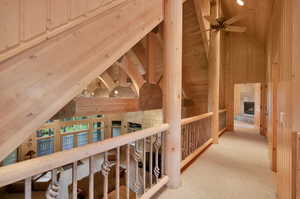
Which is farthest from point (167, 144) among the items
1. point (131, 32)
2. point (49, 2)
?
point (49, 2)

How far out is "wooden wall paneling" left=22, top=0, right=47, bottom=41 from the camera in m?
1.10

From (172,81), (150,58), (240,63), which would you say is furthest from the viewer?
(240,63)

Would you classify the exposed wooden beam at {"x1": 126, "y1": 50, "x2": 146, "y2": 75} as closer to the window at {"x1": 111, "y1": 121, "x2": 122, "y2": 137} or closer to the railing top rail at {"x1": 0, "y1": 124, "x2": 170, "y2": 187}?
the railing top rail at {"x1": 0, "y1": 124, "x2": 170, "y2": 187}

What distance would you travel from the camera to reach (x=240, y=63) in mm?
6312

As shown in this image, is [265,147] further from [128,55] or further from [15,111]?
[15,111]

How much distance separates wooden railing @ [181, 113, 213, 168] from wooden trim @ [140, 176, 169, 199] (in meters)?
0.79

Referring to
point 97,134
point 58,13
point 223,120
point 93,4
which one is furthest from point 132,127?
point 58,13

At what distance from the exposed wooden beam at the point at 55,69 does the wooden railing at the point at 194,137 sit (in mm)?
1638

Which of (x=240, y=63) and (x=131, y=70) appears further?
(x=240, y=63)

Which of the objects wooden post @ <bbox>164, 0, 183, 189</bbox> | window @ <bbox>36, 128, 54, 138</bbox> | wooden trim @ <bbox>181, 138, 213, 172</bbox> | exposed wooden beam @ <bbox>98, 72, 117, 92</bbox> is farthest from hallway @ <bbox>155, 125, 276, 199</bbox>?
window @ <bbox>36, 128, 54, 138</bbox>

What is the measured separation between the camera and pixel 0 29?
100 centimetres

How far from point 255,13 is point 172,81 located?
4.68 meters

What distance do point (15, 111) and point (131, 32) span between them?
4.18 feet

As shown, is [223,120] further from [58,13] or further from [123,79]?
[58,13]
